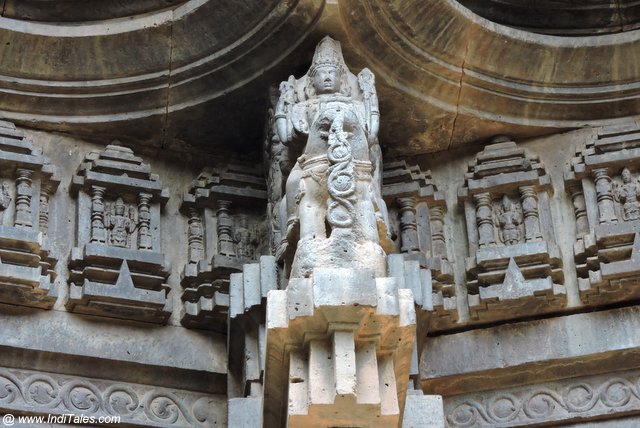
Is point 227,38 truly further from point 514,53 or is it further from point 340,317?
point 340,317

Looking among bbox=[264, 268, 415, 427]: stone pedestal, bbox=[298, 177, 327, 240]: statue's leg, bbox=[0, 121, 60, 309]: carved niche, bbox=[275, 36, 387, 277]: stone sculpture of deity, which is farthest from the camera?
bbox=[0, 121, 60, 309]: carved niche

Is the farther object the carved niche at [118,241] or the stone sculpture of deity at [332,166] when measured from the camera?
the carved niche at [118,241]

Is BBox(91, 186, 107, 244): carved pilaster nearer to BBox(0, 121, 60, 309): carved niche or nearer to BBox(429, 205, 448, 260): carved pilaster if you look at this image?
BBox(0, 121, 60, 309): carved niche

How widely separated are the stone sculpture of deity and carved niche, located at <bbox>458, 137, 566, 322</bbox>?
0.78m

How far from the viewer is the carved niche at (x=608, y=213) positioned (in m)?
9.02

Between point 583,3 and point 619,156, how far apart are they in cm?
106

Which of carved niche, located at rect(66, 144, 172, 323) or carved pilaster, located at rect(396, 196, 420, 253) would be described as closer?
carved niche, located at rect(66, 144, 172, 323)

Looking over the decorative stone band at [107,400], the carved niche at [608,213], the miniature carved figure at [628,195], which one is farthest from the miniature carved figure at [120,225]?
the miniature carved figure at [628,195]

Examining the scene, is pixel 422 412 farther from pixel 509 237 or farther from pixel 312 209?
pixel 509 237

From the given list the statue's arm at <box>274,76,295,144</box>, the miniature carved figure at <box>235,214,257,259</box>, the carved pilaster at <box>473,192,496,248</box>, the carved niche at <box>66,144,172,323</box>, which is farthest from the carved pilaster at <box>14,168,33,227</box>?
the carved pilaster at <box>473,192,496,248</box>

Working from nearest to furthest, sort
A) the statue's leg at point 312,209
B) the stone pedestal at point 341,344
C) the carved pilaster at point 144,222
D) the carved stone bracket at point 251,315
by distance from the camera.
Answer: the stone pedestal at point 341,344 → the statue's leg at point 312,209 → the carved stone bracket at point 251,315 → the carved pilaster at point 144,222

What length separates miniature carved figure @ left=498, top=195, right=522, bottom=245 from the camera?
9.27m

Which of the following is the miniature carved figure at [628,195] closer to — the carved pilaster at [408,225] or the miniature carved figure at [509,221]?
the miniature carved figure at [509,221]

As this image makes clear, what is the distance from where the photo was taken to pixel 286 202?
8516 millimetres
